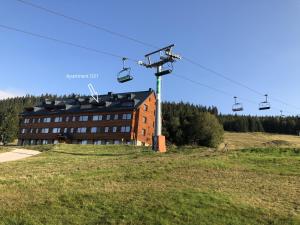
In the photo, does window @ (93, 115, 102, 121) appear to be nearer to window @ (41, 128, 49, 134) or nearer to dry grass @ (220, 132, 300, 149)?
window @ (41, 128, 49, 134)

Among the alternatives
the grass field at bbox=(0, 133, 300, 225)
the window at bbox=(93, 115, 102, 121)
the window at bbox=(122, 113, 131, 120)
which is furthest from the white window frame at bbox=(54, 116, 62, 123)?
the grass field at bbox=(0, 133, 300, 225)

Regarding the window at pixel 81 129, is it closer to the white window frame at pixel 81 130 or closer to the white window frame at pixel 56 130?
the white window frame at pixel 81 130

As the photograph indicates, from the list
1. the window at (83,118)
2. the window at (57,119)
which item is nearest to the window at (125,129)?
the window at (83,118)

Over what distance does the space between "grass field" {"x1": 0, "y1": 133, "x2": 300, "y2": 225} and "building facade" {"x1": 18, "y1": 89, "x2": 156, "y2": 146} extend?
167ft

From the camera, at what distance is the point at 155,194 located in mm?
21078

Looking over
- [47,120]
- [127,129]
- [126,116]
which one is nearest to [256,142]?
[126,116]

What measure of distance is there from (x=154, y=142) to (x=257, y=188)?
26406 millimetres

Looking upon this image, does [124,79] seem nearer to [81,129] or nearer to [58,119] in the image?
[81,129]

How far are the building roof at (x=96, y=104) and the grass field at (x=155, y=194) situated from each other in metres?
52.9

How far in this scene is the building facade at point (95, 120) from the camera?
82.1m

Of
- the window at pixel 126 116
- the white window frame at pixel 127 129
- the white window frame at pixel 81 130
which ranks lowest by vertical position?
the white window frame at pixel 127 129

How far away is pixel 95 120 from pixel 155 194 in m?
67.4

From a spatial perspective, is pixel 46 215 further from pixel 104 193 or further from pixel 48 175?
pixel 48 175

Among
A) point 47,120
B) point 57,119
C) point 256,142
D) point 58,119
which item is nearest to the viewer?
point 58,119
